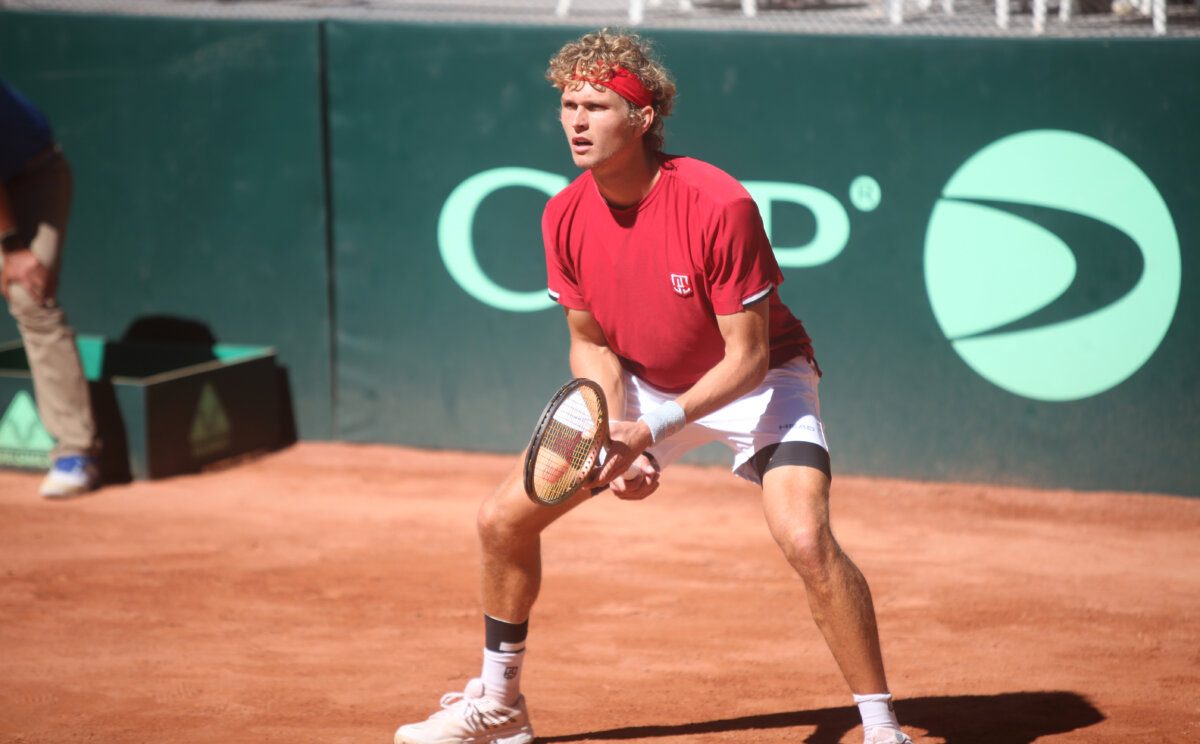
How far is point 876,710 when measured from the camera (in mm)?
3742

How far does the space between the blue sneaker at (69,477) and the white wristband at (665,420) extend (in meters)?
4.15

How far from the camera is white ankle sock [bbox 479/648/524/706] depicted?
13.6 feet

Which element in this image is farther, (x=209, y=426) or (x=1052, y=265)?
(x=209, y=426)

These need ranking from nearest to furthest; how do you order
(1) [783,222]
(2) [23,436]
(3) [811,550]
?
1. (3) [811,550]
2. (1) [783,222]
3. (2) [23,436]

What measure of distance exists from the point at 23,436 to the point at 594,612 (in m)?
3.52

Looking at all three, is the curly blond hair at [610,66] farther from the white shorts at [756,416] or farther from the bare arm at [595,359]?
the white shorts at [756,416]

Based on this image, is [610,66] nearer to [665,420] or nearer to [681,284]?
[681,284]

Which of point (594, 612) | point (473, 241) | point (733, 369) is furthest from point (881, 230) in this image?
point (733, 369)

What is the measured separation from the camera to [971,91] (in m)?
6.80

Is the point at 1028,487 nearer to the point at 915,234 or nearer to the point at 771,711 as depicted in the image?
the point at 915,234

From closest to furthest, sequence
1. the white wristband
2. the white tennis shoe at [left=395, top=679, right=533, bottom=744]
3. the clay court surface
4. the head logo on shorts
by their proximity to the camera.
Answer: the white wristband, the white tennis shoe at [left=395, top=679, right=533, bottom=744], the clay court surface, the head logo on shorts

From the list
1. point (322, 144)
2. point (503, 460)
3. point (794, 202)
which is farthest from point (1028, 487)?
point (322, 144)

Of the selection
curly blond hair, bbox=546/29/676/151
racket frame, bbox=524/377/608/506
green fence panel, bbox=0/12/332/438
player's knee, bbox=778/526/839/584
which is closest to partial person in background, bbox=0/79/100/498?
green fence panel, bbox=0/12/332/438

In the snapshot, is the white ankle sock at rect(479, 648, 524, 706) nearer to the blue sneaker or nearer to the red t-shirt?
the red t-shirt
